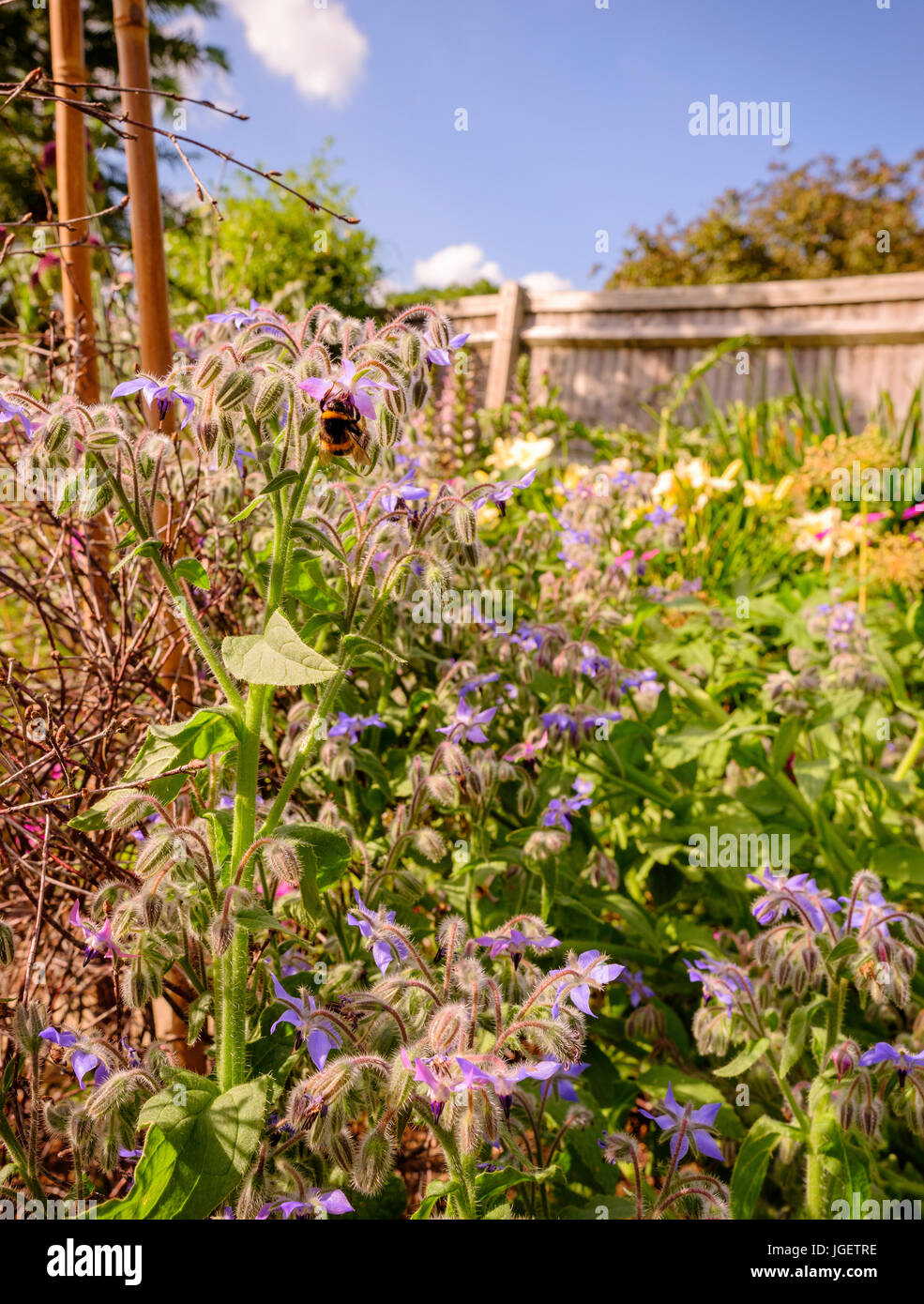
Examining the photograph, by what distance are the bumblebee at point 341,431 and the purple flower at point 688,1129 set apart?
3.13 feet

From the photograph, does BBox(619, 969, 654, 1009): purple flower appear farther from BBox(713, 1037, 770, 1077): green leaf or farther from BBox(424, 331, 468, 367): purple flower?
BBox(424, 331, 468, 367): purple flower

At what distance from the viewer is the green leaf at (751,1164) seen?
1.27 m

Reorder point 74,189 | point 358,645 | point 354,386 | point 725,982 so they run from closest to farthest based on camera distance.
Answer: point 354,386 < point 358,645 < point 725,982 < point 74,189

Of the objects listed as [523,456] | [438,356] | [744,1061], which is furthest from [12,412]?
[523,456]

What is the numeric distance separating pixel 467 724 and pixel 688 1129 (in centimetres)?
67

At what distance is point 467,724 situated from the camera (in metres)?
1.55

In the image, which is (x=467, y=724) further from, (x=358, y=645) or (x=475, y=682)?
(x=358, y=645)

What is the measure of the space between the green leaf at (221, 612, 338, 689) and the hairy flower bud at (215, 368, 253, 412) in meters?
0.23

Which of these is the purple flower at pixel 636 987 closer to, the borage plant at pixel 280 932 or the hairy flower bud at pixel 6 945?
the borage plant at pixel 280 932

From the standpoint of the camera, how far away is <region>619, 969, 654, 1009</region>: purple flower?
173cm

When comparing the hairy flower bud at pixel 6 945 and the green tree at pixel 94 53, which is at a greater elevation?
the green tree at pixel 94 53

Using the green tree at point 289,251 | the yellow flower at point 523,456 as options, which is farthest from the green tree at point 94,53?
the yellow flower at point 523,456

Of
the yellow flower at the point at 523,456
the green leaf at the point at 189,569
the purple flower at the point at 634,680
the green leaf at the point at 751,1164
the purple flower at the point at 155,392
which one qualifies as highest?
the yellow flower at the point at 523,456
